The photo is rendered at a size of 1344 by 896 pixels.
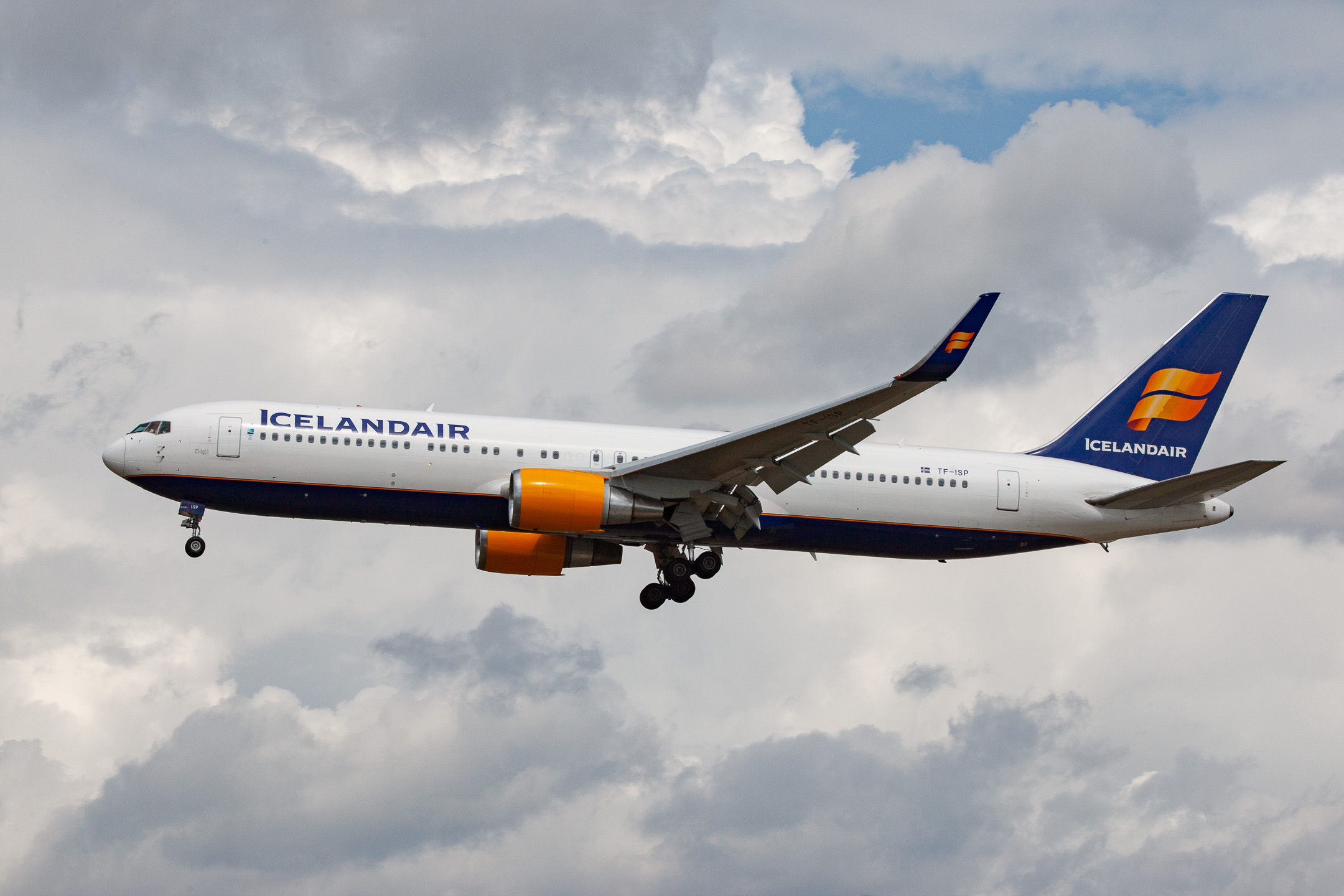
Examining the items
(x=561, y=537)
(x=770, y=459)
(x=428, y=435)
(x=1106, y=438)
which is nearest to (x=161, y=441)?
(x=428, y=435)

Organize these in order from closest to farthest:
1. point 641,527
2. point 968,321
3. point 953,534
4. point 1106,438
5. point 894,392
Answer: point 968,321
point 894,392
point 641,527
point 953,534
point 1106,438

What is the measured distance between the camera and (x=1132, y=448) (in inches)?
1715

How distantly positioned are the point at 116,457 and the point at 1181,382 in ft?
111

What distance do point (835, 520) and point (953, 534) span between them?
153 inches

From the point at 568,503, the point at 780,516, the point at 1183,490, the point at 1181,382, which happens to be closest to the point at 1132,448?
the point at 1181,382

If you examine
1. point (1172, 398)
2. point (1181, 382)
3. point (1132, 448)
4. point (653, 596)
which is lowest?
point (653, 596)

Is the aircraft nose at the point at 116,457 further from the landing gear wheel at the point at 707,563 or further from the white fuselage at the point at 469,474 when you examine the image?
the landing gear wheel at the point at 707,563

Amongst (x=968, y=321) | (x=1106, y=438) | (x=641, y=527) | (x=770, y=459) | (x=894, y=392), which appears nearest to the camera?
(x=968, y=321)

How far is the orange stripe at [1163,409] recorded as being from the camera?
144 feet

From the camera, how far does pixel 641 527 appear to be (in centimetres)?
3744

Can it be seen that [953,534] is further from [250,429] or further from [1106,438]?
[250,429]

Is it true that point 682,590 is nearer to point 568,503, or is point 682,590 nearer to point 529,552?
point 529,552

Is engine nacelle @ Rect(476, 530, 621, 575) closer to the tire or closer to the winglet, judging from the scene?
the tire

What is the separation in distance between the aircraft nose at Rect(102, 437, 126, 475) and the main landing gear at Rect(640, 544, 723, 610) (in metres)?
15.2
